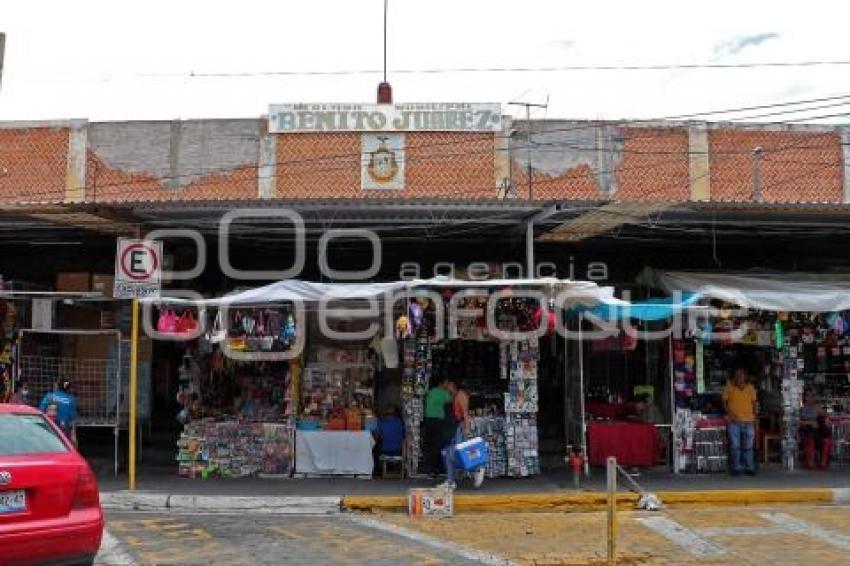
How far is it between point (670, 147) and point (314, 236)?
1384 centimetres

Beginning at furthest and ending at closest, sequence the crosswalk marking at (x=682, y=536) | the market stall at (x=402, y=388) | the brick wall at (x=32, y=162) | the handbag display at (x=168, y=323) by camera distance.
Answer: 1. the brick wall at (x=32, y=162)
2. the handbag display at (x=168, y=323)
3. the market stall at (x=402, y=388)
4. the crosswalk marking at (x=682, y=536)

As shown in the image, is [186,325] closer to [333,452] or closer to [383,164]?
Result: [333,452]

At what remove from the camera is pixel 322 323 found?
1403cm

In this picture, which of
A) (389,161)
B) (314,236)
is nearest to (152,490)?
(314,236)

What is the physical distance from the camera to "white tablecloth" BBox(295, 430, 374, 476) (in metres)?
13.0

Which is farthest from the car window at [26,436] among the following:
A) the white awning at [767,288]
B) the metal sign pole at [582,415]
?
the white awning at [767,288]

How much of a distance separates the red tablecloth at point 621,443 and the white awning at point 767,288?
232 centimetres

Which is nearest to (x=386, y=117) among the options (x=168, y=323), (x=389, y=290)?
(x=168, y=323)

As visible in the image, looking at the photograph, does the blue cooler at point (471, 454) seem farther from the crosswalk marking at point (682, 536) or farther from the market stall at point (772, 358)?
the market stall at point (772, 358)

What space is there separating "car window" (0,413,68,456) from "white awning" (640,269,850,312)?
946cm

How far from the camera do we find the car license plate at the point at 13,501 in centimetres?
605

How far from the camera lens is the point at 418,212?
13.0m

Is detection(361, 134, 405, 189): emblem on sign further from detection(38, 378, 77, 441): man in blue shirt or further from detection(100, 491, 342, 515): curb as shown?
detection(100, 491, 342, 515): curb

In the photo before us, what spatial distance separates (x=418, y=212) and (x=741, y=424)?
584 centimetres
